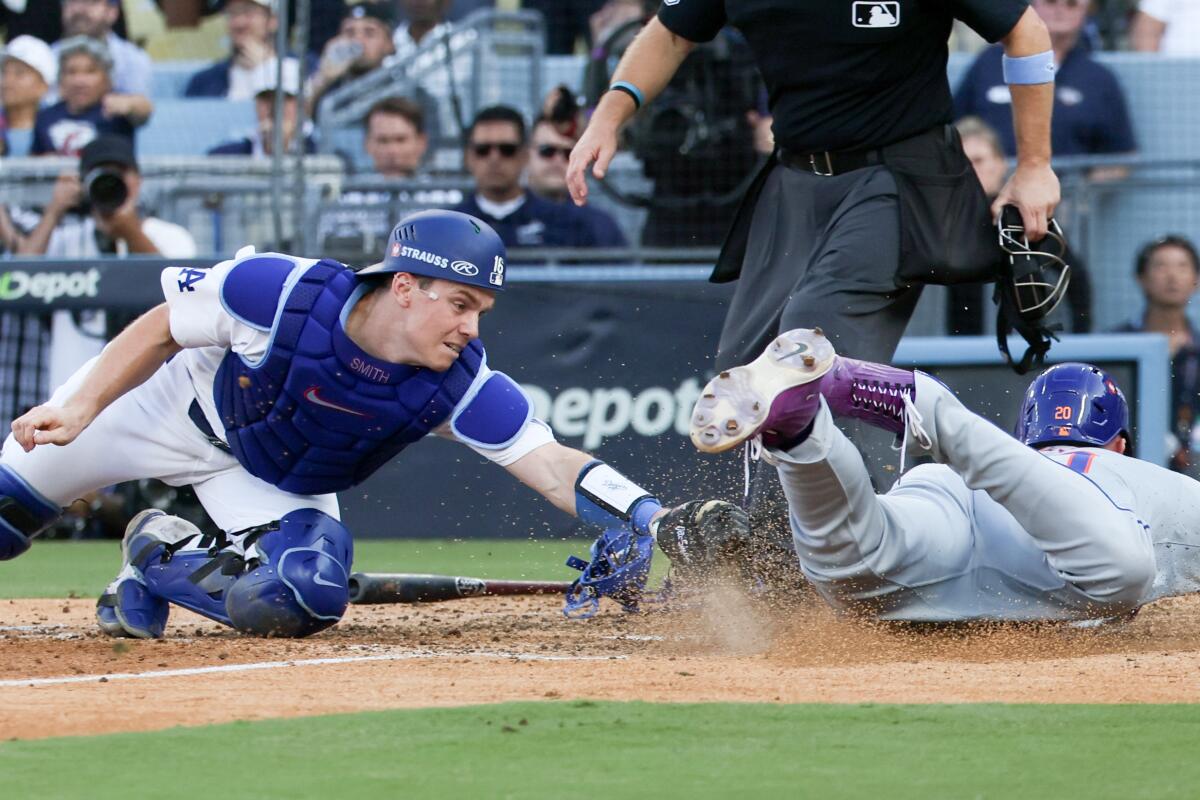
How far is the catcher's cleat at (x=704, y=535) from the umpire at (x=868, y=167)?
64cm

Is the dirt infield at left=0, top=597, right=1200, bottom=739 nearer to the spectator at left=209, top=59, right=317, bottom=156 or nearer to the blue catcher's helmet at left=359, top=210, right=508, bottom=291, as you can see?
the blue catcher's helmet at left=359, top=210, right=508, bottom=291

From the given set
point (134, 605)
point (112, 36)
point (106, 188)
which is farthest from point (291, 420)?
point (112, 36)

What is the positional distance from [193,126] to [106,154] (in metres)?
2.87

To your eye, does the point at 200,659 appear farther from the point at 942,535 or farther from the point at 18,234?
the point at 18,234

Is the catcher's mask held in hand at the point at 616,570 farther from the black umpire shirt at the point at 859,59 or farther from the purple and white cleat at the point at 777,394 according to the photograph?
the black umpire shirt at the point at 859,59

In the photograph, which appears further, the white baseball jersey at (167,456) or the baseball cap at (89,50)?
the baseball cap at (89,50)

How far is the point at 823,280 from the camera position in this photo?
5.54 metres

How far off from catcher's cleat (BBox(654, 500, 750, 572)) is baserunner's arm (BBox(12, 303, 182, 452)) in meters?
1.58

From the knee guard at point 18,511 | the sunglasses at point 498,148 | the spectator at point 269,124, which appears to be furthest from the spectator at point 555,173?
the knee guard at point 18,511

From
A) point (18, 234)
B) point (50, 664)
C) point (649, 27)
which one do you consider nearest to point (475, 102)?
point (18, 234)

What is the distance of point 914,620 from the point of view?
5.27 metres

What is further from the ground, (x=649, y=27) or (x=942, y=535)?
(x=649, y=27)

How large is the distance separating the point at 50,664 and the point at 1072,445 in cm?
301

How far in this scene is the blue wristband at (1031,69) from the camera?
5566 millimetres
